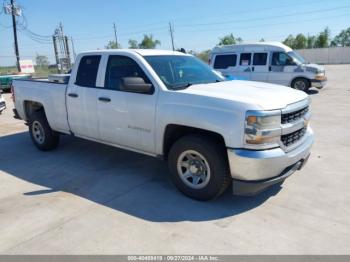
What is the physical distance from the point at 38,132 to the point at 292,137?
499 cm

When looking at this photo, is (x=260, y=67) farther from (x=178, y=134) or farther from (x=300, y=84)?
(x=178, y=134)

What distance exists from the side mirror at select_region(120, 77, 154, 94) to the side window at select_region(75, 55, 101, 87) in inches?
44.7

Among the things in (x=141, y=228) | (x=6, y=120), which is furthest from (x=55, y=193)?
(x=6, y=120)

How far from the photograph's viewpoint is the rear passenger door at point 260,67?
46.0 ft

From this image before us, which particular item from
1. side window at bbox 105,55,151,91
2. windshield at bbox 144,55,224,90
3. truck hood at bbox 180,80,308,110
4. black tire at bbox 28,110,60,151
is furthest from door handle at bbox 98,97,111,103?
black tire at bbox 28,110,60,151

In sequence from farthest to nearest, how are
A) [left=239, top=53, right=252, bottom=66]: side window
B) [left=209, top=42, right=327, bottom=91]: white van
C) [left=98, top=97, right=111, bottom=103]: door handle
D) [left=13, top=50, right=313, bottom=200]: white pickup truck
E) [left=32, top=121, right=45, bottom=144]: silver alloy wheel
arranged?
[left=239, top=53, right=252, bottom=66]: side window, [left=209, top=42, right=327, bottom=91]: white van, [left=32, top=121, right=45, bottom=144]: silver alloy wheel, [left=98, top=97, right=111, bottom=103]: door handle, [left=13, top=50, right=313, bottom=200]: white pickup truck

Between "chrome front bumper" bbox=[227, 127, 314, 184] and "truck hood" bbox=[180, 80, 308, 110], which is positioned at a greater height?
"truck hood" bbox=[180, 80, 308, 110]

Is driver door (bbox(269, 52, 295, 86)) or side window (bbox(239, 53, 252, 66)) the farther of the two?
side window (bbox(239, 53, 252, 66))

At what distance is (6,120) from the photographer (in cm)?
1038

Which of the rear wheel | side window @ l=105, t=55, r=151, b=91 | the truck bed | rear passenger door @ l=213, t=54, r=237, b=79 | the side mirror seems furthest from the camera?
rear passenger door @ l=213, t=54, r=237, b=79

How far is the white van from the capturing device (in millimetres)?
13742

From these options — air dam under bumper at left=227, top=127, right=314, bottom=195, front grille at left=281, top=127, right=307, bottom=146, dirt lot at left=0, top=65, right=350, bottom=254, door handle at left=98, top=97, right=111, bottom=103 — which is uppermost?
door handle at left=98, top=97, right=111, bottom=103

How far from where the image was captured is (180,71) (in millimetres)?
4773

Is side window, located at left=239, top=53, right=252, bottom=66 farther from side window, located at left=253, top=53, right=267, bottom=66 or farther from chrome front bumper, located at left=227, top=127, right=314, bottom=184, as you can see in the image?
chrome front bumper, located at left=227, top=127, right=314, bottom=184
